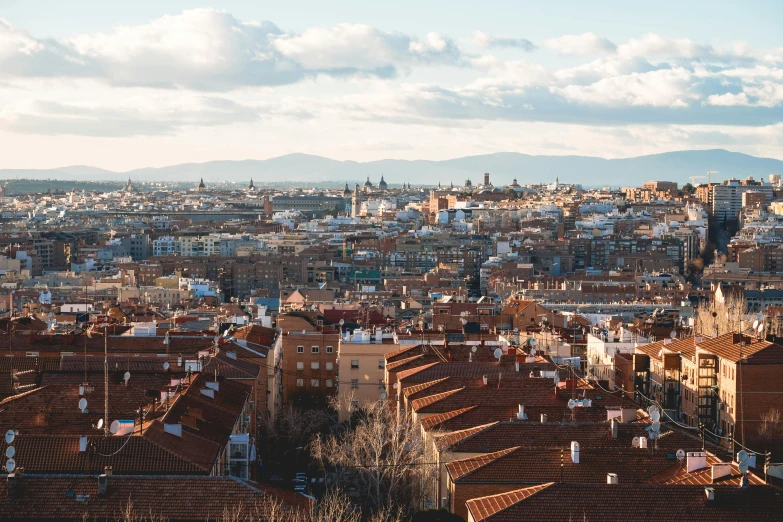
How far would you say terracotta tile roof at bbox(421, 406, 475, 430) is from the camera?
2375cm

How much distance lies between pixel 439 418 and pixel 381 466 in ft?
7.85

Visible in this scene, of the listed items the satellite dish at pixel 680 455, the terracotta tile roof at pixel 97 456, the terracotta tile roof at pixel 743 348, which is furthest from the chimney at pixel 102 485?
the terracotta tile roof at pixel 743 348

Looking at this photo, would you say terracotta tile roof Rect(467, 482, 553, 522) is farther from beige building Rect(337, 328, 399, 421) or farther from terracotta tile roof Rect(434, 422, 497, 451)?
beige building Rect(337, 328, 399, 421)

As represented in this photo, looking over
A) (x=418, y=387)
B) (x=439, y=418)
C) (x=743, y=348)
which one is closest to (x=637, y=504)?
(x=439, y=418)

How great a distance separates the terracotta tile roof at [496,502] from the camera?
55.9ft

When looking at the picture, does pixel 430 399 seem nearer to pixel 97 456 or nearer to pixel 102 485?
pixel 97 456

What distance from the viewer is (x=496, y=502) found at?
1756cm

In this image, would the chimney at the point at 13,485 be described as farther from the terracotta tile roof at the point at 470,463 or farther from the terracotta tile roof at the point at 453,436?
the terracotta tile roof at the point at 453,436

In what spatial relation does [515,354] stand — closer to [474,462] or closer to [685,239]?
[474,462]

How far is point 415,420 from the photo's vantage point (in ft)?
83.4

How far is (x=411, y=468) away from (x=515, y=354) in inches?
477

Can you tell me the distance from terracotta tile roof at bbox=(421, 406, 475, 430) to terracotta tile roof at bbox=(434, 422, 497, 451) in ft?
4.06

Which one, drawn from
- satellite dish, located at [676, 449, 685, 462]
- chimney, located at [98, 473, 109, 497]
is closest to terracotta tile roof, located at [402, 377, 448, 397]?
satellite dish, located at [676, 449, 685, 462]

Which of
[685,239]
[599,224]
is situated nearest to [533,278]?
[685,239]
